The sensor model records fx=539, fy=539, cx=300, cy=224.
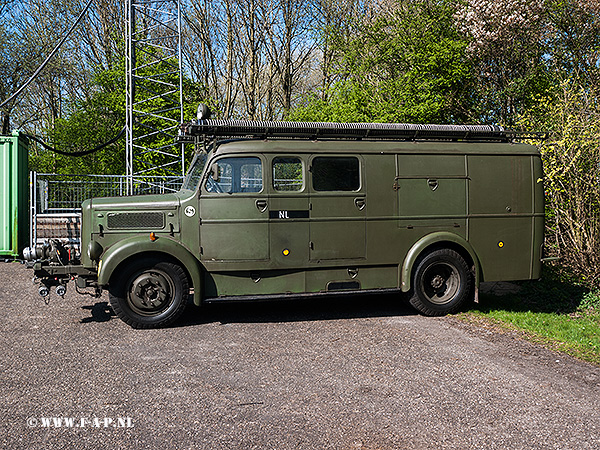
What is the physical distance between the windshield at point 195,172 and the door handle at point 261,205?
83 centimetres

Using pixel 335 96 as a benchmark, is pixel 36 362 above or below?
below

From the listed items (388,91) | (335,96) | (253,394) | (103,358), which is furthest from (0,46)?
(253,394)

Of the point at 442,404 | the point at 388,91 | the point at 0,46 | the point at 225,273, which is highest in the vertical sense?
the point at 0,46

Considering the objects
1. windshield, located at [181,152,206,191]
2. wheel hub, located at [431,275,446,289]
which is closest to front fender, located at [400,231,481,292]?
wheel hub, located at [431,275,446,289]

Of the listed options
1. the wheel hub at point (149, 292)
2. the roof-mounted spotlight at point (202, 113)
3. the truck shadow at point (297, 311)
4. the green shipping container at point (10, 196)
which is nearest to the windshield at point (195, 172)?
the roof-mounted spotlight at point (202, 113)

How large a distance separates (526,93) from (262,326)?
473 inches

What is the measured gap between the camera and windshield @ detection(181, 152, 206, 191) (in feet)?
23.2

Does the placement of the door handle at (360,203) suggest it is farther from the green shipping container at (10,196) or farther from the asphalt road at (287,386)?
the green shipping container at (10,196)

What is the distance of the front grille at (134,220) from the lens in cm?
681

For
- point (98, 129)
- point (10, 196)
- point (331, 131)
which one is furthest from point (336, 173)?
point (98, 129)

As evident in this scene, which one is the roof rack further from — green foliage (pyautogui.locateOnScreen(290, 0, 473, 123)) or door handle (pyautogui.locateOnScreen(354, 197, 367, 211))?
green foliage (pyautogui.locateOnScreen(290, 0, 473, 123))

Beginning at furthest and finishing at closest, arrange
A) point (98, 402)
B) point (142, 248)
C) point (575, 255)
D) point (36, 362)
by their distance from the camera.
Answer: point (575, 255) → point (142, 248) → point (36, 362) → point (98, 402)

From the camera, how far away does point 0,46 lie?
24.1 meters

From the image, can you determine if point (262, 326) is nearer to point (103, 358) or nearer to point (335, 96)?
point (103, 358)
